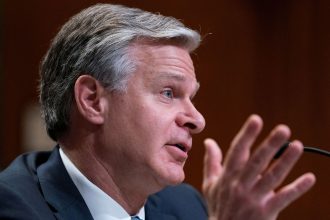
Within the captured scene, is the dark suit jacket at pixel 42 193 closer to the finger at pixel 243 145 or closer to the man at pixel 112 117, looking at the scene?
the man at pixel 112 117

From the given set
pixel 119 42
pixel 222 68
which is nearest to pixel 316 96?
pixel 222 68

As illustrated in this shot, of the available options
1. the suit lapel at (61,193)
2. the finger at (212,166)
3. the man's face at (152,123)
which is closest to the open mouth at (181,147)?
the man's face at (152,123)

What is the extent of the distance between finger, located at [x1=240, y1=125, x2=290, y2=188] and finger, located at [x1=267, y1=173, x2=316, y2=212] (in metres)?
0.05

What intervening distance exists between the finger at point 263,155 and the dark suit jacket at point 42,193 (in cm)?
62

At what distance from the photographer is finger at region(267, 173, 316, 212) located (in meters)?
1.05

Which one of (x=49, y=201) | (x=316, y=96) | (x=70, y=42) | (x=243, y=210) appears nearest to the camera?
(x=243, y=210)

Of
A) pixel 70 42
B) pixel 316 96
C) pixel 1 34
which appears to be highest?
pixel 70 42

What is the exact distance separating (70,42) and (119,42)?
15cm

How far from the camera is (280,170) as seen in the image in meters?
1.05

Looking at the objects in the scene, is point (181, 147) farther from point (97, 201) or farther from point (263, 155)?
point (263, 155)

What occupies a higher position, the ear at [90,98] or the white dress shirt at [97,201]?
the ear at [90,98]

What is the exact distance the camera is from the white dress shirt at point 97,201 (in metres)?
1.60

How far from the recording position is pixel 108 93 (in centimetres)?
162

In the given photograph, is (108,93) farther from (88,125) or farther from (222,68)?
(222,68)
